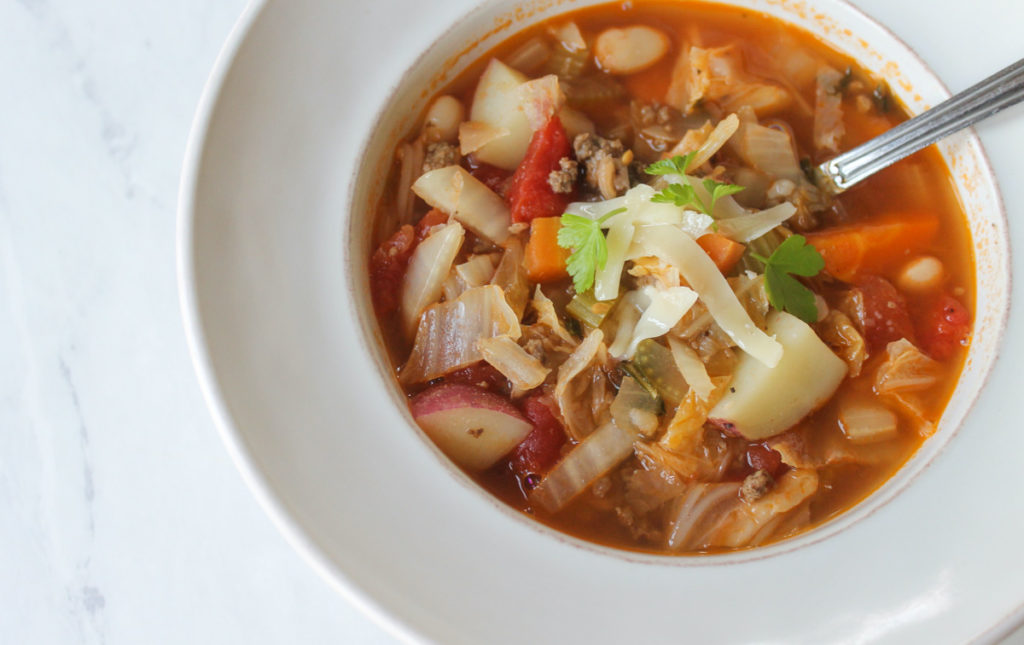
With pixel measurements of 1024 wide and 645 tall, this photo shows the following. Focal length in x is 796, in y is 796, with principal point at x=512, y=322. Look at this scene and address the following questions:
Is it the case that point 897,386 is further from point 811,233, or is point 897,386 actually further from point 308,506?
point 308,506

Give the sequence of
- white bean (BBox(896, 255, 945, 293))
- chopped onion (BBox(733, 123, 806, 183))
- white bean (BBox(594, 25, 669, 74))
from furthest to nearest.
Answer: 1. white bean (BBox(594, 25, 669, 74))
2. chopped onion (BBox(733, 123, 806, 183))
3. white bean (BBox(896, 255, 945, 293))

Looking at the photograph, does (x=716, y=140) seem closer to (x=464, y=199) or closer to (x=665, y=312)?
(x=665, y=312)

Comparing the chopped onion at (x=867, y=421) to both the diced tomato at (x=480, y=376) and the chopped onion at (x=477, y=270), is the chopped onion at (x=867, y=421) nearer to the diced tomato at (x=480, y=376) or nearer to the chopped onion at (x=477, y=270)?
the diced tomato at (x=480, y=376)

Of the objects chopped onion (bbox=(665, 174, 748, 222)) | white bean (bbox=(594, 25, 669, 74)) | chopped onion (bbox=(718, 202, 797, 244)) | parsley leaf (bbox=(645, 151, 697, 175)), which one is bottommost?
chopped onion (bbox=(718, 202, 797, 244))

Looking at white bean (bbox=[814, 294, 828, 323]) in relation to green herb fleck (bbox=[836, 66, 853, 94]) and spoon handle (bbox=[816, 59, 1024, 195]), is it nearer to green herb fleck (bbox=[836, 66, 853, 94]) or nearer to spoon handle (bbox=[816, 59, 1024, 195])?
spoon handle (bbox=[816, 59, 1024, 195])

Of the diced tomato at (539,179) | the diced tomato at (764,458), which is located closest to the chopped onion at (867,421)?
the diced tomato at (764,458)

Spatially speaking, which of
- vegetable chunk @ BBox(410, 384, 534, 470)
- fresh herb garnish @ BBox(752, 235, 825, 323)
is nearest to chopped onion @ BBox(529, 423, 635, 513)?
vegetable chunk @ BBox(410, 384, 534, 470)
